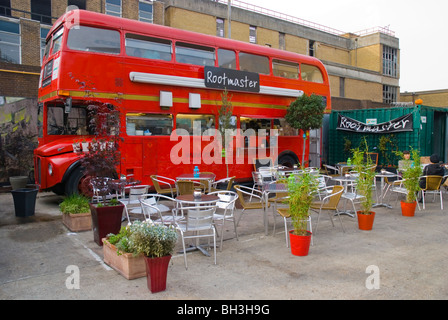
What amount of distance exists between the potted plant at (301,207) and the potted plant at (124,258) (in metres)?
2.16

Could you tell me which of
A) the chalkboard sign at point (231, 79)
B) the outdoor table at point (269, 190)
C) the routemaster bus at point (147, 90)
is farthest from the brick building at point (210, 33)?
the outdoor table at point (269, 190)

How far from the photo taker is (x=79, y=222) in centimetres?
618

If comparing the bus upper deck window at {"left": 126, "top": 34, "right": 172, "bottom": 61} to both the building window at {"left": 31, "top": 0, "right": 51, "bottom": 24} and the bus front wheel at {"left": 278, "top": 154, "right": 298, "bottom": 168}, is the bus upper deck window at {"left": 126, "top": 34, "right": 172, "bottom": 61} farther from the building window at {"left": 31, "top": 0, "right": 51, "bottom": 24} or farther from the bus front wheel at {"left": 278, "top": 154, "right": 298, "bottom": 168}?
→ the building window at {"left": 31, "top": 0, "right": 51, "bottom": 24}

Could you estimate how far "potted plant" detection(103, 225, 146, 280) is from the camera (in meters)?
4.02

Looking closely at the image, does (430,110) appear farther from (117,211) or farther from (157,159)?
(117,211)

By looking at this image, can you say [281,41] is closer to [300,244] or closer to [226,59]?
[226,59]

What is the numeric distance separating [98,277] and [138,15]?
2482 centimetres

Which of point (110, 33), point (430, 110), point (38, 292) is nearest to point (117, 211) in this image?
point (38, 292)

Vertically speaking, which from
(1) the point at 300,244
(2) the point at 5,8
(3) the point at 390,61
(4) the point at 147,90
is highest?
(3) the point at 390,61

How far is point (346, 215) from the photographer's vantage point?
7.61 metres

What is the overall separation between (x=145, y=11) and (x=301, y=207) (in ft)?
81.5

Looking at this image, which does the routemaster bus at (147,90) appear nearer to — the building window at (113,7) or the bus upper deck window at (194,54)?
the bus upper deck window at (194,54)

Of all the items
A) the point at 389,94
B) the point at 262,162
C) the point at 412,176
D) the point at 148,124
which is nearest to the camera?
the point at 412,176

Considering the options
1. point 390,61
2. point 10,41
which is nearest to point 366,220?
point 10,41
